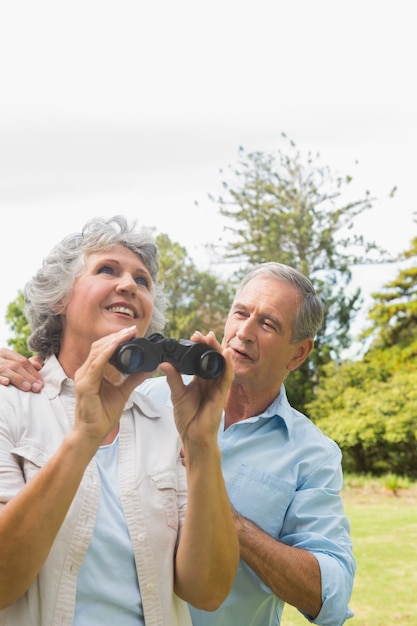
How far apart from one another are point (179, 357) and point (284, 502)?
91 cm

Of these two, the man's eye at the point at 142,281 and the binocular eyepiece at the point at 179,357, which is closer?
the binocular eyepiece at the point at 179,357

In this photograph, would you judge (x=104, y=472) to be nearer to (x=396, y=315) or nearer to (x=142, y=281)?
(x=142, y=281)

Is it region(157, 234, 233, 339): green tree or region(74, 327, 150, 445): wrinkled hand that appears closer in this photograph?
region(74, 327, 150, 445): wrinkled hand

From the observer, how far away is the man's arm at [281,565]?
2221 millimetres

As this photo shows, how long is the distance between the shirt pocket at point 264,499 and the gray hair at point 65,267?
766mm

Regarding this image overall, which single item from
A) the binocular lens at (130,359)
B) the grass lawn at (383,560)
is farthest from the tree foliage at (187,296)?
the binocular lens at (130,359)

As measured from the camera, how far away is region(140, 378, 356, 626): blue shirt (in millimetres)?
2414

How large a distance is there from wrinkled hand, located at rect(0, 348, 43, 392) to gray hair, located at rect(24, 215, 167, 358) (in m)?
0.10

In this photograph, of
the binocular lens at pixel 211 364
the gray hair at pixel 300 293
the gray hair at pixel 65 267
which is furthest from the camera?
the gray hair at pixel 300 293

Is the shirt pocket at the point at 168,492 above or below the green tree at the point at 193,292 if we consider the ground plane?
below

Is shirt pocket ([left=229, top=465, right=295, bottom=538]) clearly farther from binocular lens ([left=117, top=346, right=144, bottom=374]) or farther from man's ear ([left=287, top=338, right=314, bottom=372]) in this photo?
binocular lens ([left=117, top=346, right=144, bottom=374])

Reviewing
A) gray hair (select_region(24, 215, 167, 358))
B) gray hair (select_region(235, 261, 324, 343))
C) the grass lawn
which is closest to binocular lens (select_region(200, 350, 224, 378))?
A: gray hair (select_region(24, 215, 167, 358))

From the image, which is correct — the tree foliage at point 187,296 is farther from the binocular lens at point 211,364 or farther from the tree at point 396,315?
the binocular lens at point 211,364

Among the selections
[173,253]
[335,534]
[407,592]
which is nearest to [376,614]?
[407,592]
